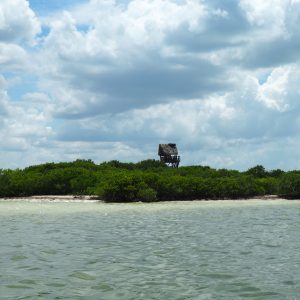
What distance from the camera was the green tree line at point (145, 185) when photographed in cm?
5500

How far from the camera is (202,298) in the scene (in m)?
10.5

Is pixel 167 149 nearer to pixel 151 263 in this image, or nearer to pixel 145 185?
pixel 145 185

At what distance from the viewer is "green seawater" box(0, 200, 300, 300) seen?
36.9 feet

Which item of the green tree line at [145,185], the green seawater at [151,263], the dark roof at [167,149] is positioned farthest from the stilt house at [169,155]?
the green seawater at [151,263]

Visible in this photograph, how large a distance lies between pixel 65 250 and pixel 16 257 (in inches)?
83.3

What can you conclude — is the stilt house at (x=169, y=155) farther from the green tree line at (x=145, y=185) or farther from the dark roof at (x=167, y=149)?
the green tree line at (x=145, y=185)

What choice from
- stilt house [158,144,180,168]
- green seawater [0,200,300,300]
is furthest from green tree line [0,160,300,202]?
green seawater [0,200,300,300]

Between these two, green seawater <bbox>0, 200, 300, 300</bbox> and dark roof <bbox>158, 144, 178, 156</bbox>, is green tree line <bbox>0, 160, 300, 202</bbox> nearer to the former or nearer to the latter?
dark roof <bbox>158, 144, 178, 156</bbox>

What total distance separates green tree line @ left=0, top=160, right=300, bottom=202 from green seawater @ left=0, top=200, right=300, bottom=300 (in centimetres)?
2976

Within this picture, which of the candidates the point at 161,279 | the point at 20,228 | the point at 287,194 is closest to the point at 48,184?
the point at 287,194

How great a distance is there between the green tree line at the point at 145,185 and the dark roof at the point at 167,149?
46.3ft

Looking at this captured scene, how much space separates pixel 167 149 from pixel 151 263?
77.0m

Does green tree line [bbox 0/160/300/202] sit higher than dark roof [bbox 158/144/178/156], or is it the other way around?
dark roof [bbox 158/144/178/156]

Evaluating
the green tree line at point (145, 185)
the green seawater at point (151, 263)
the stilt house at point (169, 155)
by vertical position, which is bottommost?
the green seawater at point (151, 263)
